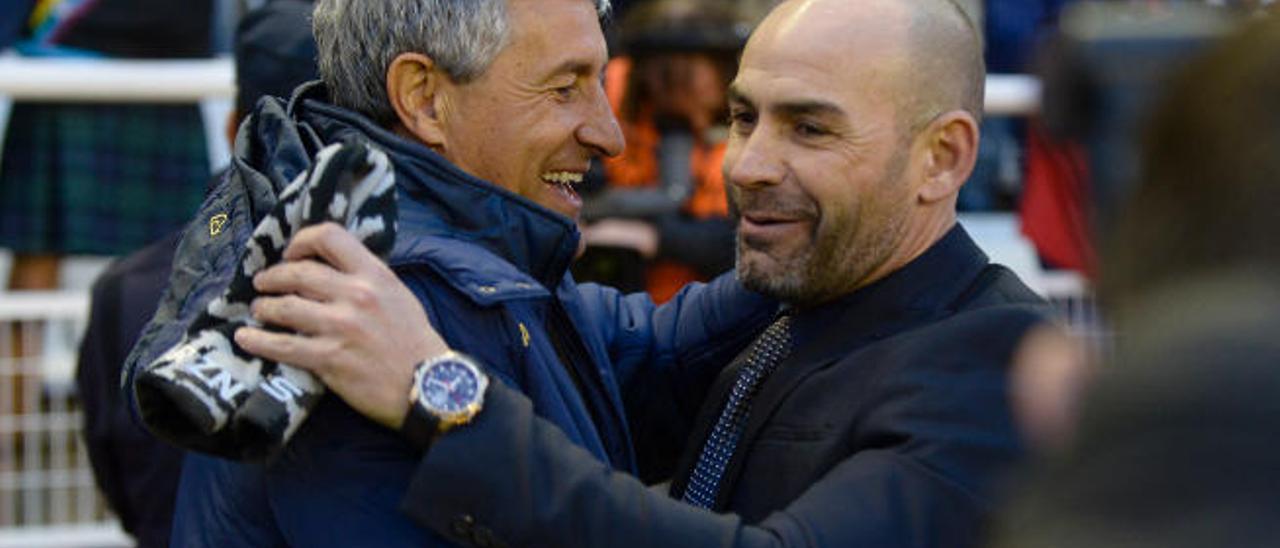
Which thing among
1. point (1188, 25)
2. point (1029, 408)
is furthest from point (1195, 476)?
point (1188, 25)

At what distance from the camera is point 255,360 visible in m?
2.11

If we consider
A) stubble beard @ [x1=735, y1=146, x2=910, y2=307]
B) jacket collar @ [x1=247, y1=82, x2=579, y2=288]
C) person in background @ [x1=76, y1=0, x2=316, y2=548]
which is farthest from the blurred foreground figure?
person in background @ [x1=76, y1=0, x2=316, y2=548]

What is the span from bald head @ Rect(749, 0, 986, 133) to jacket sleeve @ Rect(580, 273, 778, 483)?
1.26 feet

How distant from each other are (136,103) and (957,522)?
3457mm

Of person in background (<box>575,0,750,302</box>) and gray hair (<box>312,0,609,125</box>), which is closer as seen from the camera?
gray hair (<box>312,0,609,125</box>)

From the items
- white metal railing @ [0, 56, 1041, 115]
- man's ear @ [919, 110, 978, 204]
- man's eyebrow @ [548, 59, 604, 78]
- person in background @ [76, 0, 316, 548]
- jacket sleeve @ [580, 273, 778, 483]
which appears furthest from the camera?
white metal railing @ [0, 56, 1041, 115]

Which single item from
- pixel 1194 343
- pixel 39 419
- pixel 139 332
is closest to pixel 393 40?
pixel 139 332

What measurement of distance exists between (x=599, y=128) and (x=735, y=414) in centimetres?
43

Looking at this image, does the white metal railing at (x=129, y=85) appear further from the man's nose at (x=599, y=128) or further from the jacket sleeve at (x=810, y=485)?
the jacket sleeve at (x=810, y=485)

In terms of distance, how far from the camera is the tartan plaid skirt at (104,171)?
17.3 feet

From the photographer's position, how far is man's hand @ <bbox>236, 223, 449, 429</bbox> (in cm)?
211

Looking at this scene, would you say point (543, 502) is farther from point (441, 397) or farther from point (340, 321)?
point (340, 321)

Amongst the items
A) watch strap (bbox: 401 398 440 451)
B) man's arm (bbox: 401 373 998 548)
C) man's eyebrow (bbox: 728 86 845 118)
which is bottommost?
man's arm (bbox: 401 373 998 548)

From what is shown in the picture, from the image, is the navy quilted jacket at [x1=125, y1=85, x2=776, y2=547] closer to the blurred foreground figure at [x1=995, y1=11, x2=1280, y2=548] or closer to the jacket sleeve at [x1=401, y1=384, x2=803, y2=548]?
the jacket sleeve at [x1=401, y1=384, x2=803, y2=548]
